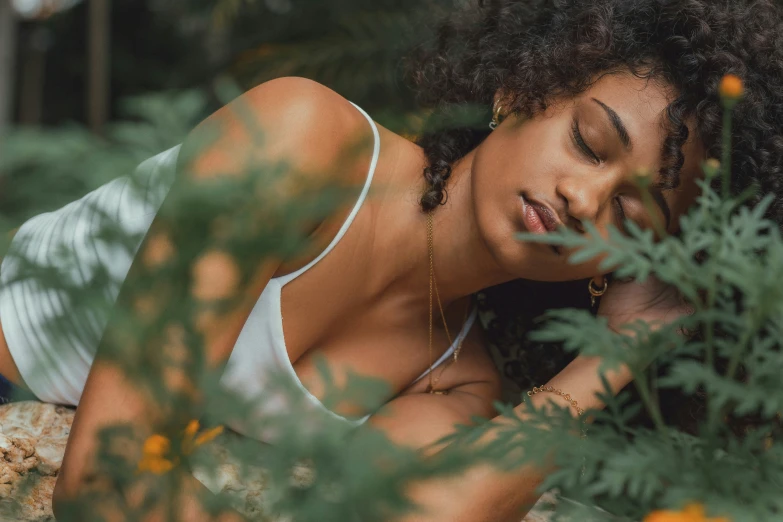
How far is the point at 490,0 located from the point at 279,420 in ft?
5.57

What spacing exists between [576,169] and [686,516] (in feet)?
2.89

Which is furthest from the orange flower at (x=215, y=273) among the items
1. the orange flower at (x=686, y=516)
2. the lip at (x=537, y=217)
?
the lip at (x=537, y=217)

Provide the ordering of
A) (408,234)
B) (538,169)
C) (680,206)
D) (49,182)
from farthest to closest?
(408,234)
(680,206)
(538,169)
(49,182)

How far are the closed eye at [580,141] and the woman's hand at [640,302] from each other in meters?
0.44

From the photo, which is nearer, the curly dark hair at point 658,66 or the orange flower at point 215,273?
the orange flower at point 215,273

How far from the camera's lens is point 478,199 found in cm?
146

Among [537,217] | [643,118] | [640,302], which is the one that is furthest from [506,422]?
[640,302]

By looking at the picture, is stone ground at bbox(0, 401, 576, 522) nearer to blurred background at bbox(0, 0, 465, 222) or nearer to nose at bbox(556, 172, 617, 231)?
nose at bbox(556, 172, 617, 231)

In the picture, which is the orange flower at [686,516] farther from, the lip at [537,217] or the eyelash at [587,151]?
the eyelash at [587,151]

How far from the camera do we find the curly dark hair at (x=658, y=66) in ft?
4.82

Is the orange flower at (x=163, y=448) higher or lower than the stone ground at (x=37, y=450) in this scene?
higher

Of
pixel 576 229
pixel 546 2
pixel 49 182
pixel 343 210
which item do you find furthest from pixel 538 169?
pixel 49 182

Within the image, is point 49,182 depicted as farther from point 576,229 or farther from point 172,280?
point 576,229

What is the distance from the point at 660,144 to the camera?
4.53ft
